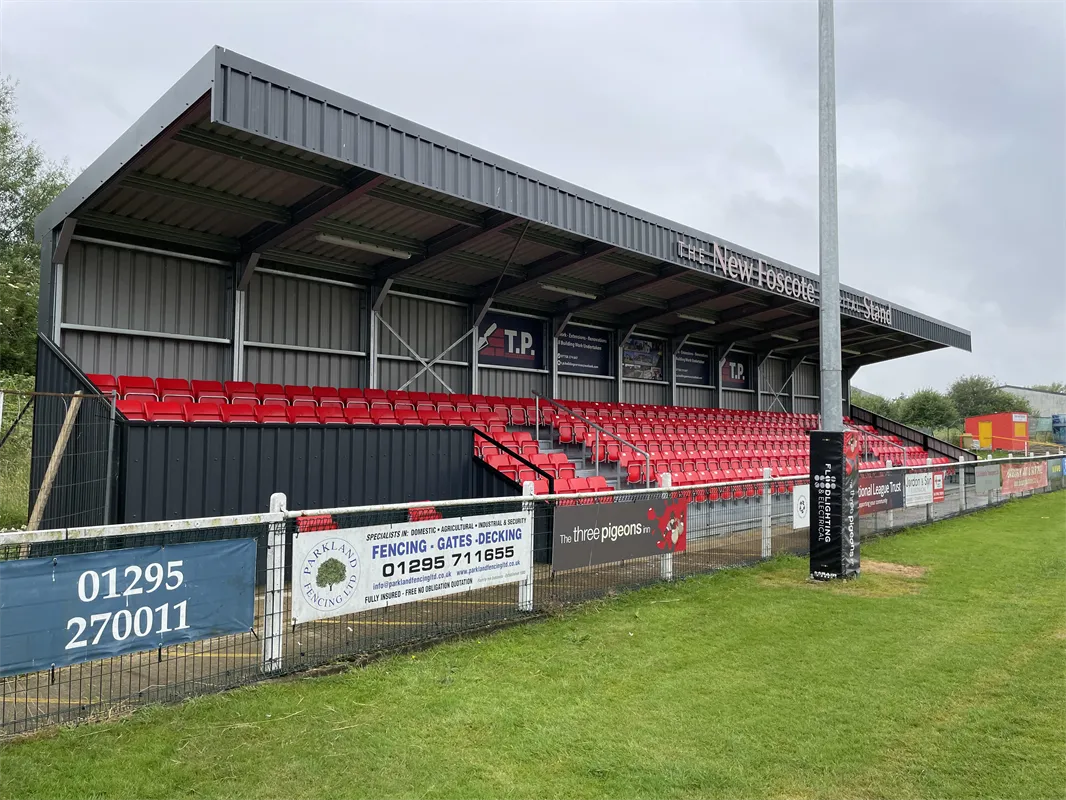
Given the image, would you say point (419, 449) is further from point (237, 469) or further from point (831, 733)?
point (831, 733)

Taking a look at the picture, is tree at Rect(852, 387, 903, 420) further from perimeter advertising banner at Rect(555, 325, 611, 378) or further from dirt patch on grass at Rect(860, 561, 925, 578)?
dirt patch on grass at Rect(860, 561, 925, 578)

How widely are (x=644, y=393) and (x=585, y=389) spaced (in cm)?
292

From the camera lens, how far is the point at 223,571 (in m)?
4.98

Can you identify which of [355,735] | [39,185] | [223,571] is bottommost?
[355,735]

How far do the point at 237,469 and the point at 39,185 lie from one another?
28.4 m

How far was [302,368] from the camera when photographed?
13773 millimetres

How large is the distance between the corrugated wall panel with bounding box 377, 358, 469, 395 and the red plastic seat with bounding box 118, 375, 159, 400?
5.08m

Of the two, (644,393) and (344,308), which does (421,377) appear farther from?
(644,393)

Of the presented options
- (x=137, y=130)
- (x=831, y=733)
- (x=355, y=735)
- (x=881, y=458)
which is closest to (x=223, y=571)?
(x=355, y=735)

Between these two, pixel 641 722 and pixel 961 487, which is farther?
pixel 961 487

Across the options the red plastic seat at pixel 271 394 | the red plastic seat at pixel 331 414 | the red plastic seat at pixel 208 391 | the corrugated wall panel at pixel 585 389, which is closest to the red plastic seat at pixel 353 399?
the red plastic seat at pixel 331 414

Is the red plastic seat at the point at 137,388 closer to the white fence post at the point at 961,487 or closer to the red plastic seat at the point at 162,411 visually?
the red plastic seat at the point at 162,411

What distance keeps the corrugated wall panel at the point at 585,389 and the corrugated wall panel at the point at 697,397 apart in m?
3.83

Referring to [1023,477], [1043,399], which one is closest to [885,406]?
[1043,399]
